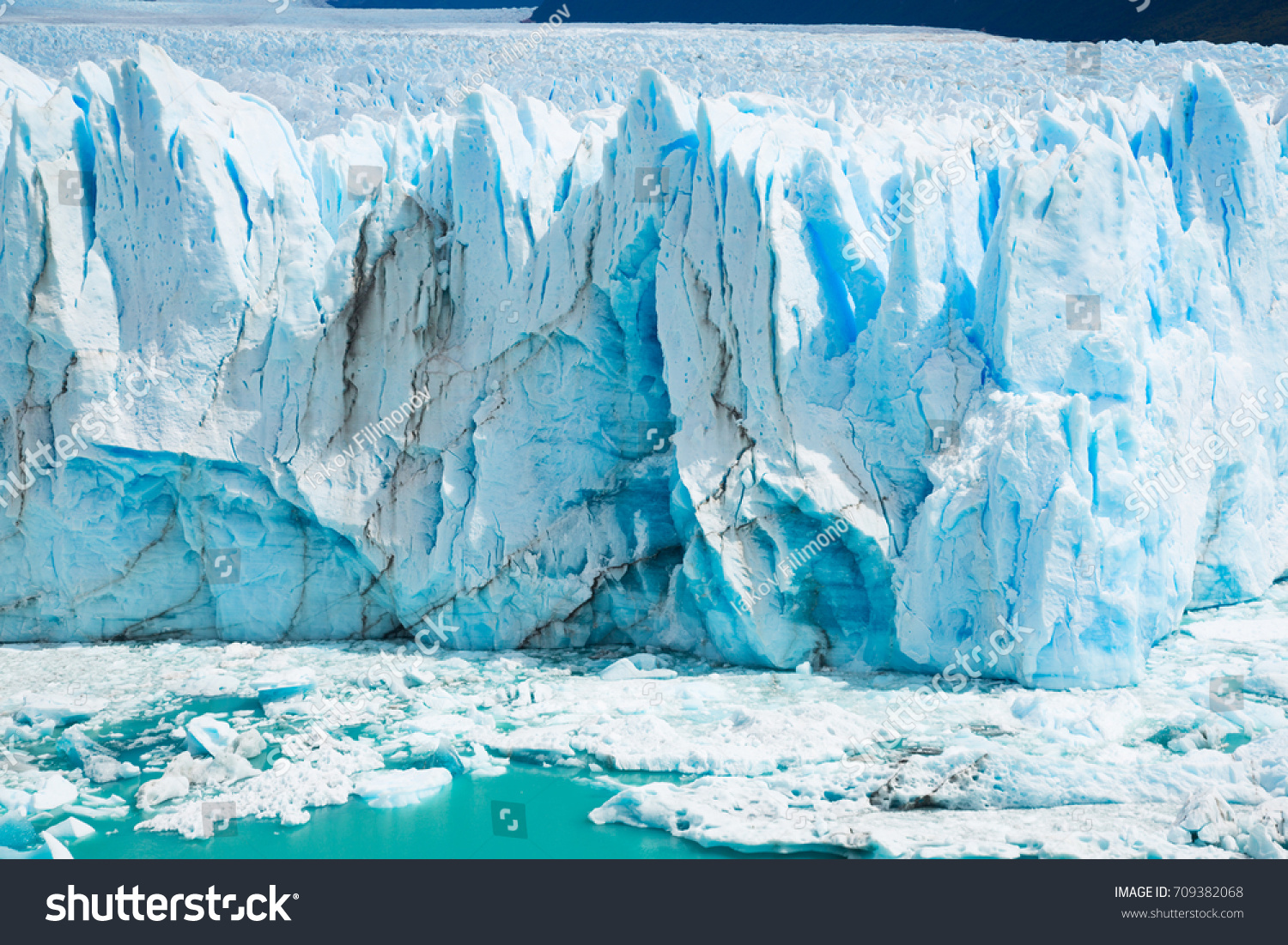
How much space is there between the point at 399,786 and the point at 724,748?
1771 mm

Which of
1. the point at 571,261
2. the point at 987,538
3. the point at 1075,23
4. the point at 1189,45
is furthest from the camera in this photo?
the point at 1075,23

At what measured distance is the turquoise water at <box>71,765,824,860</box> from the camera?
561cm

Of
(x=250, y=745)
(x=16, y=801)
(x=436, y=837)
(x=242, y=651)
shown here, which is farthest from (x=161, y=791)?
(x=242, y=651)

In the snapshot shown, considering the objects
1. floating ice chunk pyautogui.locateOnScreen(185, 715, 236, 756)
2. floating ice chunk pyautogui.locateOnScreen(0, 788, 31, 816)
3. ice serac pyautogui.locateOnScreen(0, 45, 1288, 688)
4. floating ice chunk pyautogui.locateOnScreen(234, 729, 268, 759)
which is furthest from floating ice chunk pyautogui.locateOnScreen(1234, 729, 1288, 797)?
floating ice chunk pyautogui.locateOnScreen(0, 788, 31, 816)

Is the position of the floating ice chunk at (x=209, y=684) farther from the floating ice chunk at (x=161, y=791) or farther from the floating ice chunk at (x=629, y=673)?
the floating ice chunk at (x=629, y=673)

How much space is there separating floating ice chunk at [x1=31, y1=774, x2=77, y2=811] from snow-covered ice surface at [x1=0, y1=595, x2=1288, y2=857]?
0.4 inches

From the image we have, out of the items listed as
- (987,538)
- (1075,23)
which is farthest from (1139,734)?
(1075,23)

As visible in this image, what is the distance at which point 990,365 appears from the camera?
7574 mm

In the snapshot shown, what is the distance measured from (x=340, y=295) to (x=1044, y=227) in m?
5.00

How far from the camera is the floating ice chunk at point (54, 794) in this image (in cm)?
616

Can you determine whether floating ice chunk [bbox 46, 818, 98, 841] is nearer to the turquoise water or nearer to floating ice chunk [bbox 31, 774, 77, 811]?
the turquoise water

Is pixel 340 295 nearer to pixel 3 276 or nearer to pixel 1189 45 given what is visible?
pixel 3 276

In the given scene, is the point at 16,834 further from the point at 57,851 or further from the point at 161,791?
the point at 161,791

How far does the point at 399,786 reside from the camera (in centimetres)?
630
